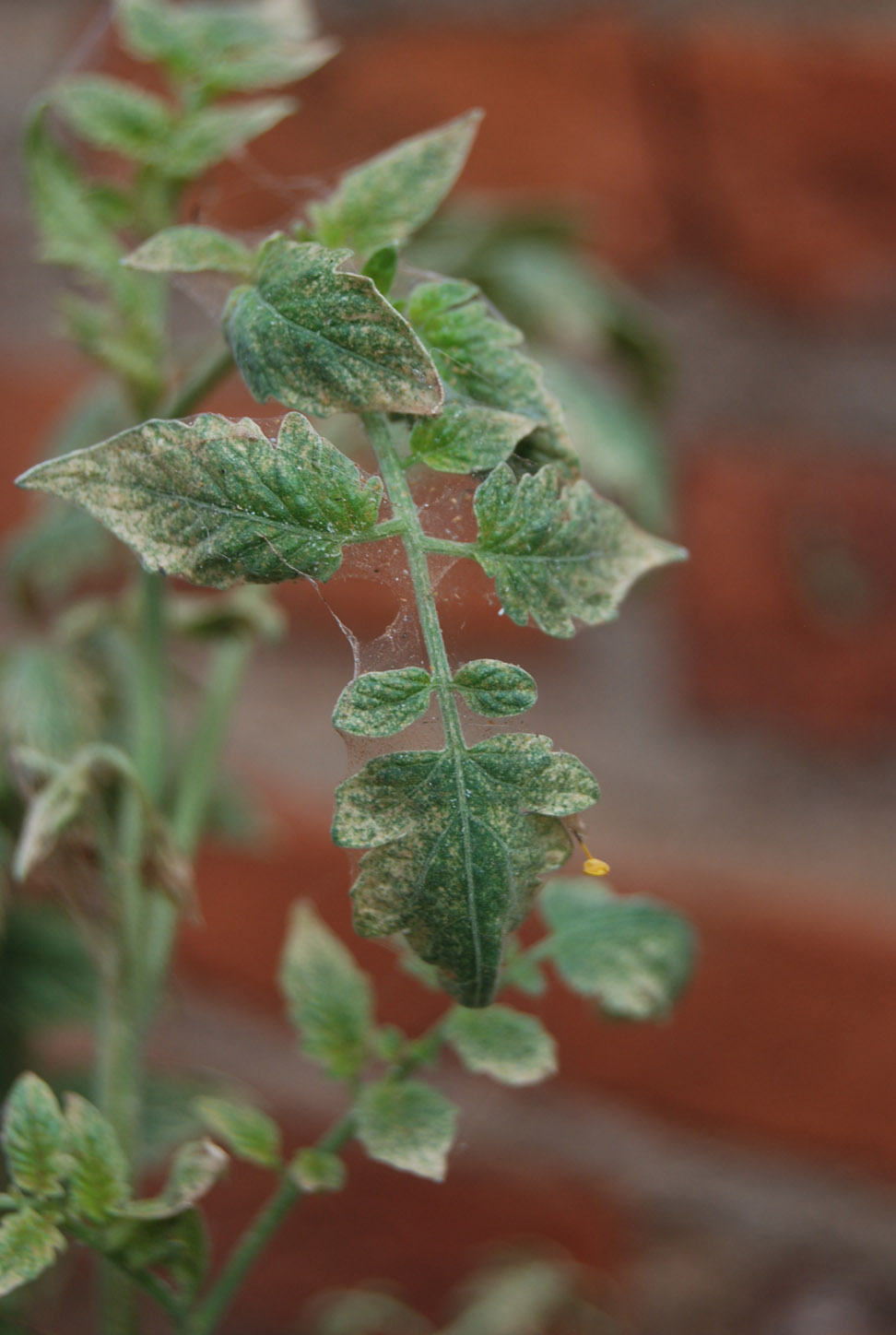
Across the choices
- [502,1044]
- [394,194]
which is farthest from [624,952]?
[394,194]

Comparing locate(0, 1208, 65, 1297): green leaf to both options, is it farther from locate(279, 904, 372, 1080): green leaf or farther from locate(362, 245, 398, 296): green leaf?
locate(362, 245, 398, 296): green leaf

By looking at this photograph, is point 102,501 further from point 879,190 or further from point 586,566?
point 879,190

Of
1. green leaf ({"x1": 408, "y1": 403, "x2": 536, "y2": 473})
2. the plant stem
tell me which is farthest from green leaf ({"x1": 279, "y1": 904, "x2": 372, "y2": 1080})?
green leaf ({"x1": 408, "y1": 403, "x2": 536, "y2": 473})

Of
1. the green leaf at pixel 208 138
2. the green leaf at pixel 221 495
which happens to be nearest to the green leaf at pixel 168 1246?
the green leaf at pixel 221 495

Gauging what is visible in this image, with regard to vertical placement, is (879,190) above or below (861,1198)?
above

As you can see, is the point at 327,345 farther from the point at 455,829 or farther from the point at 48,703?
the point at 48,703

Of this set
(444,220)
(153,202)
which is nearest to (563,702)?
(444,220)
